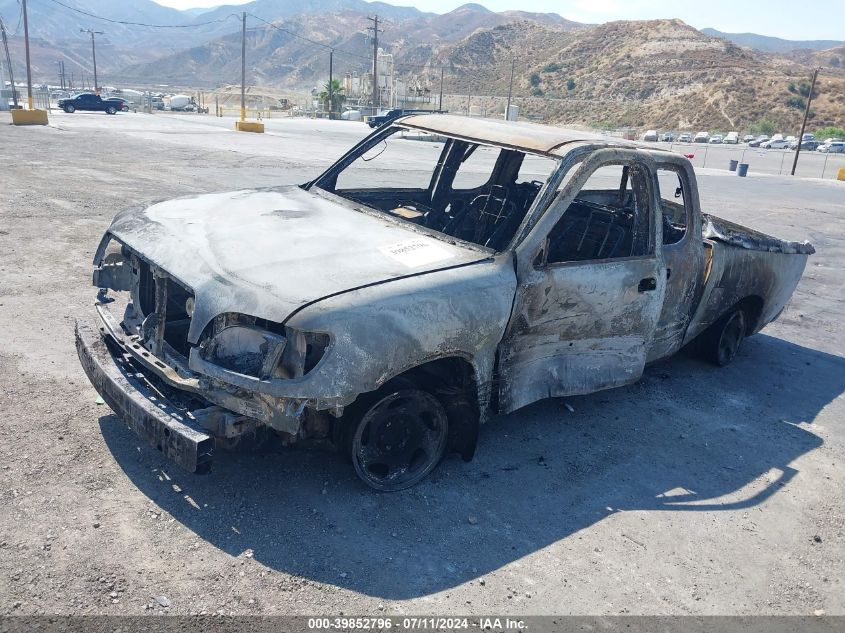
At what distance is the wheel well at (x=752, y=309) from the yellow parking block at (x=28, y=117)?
30.4 metres

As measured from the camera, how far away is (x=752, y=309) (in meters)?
6.18

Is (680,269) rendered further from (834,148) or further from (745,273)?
A: (834,148)

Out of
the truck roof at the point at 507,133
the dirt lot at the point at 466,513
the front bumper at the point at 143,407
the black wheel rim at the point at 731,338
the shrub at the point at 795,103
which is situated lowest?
the dirt lot at the point at 466,513

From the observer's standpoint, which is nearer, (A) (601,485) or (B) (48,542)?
(B) (48,542)

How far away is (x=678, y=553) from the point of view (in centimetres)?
345

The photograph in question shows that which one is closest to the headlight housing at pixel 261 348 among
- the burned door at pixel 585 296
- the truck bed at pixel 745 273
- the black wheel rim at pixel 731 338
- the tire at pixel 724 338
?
the burned door at pixel 585 296

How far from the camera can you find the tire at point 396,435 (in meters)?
3.43

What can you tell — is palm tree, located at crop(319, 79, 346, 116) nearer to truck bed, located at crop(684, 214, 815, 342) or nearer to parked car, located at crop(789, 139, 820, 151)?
parked car, located at crop(789, 139, 820, 151)

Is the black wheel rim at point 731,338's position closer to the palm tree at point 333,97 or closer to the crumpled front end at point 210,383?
the crumpled front end at point 210,383

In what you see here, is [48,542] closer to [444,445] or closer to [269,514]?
[269,514]

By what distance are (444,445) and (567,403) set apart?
1.55 meters

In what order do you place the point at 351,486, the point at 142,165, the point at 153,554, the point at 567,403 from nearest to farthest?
the point at 153,554 < the point at 351,486 < the point at 567,403 < the point at 142,165

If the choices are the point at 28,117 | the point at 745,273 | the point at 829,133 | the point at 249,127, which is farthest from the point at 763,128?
the point at 745,273

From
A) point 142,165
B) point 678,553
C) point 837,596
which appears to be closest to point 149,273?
point 678,553
